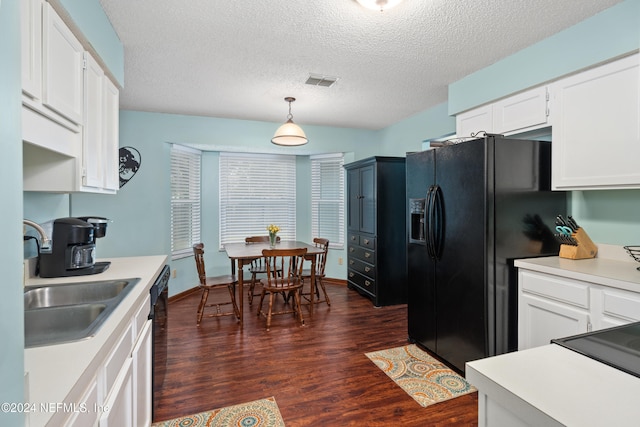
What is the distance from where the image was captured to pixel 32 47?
1.23 metres

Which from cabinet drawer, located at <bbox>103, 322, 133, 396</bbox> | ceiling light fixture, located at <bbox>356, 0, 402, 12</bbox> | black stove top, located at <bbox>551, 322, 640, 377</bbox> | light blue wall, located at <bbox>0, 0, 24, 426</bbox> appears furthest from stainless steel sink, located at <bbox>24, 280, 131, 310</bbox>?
ceiling light fixture, located at <bbox>356, 0, 402, 12</bbox>

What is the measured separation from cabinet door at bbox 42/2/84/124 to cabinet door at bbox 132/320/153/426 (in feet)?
3.44

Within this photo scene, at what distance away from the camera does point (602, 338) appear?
36.9 inches

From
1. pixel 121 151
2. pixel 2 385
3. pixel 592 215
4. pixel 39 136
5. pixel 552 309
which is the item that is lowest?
pixel 552 309

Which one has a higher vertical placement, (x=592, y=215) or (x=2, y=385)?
(x=592, y=215)

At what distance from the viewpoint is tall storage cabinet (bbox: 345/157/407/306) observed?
4.08 meters

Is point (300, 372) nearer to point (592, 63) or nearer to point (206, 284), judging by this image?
point (206, 284)

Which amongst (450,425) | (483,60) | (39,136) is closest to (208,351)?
(450,425)

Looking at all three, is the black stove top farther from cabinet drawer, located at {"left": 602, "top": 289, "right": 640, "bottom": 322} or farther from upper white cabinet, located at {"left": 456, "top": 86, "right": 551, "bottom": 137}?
upper white cabinet, located at {"left": 456, "top": 86, "right": 551, "bottom": 137}

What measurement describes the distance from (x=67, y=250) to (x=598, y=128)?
10.8ft

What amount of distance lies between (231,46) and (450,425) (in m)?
2.93

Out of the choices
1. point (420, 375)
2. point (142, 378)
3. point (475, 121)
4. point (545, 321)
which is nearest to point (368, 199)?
point (475, 121)

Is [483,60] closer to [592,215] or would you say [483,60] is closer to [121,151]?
[592,215]

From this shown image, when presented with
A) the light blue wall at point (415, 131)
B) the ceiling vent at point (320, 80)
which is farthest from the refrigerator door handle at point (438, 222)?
the ceiling vent at point (320, 80)
